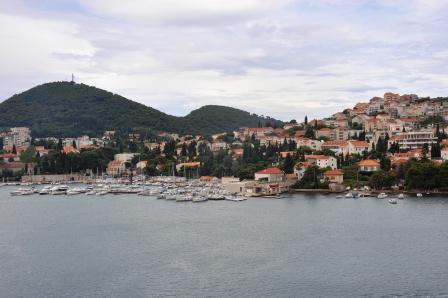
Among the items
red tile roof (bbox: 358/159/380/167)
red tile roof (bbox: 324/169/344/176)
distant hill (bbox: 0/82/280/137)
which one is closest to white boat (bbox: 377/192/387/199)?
red tile roof (bbox: 324/169/344/176)

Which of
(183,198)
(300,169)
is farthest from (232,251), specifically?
(300,169)

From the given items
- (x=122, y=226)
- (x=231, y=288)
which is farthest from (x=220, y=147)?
(x=231, y=288)

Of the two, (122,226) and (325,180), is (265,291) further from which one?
(325,180)

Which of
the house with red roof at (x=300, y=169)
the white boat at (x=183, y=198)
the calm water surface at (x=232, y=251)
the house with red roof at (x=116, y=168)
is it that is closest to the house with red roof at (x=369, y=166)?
the house with red roof at (x=300, y=169)

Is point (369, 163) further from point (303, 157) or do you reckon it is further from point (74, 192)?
point (74, 192)

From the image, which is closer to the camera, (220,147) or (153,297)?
(153,297)

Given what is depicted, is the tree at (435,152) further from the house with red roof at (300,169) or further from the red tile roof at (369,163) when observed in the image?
the house with red roof at (300,169)
